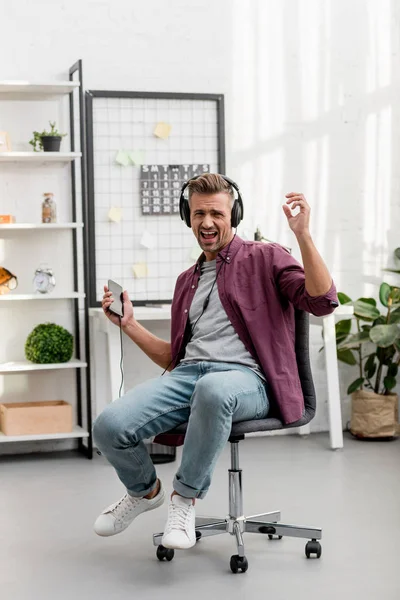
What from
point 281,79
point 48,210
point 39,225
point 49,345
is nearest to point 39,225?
point 39,225

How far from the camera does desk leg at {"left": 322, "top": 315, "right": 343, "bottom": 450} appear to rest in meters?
4.45

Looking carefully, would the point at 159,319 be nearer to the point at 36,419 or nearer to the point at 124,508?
the point at 36,419

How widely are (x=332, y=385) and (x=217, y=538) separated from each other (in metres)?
1.69

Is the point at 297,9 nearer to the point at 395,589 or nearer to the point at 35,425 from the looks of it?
the point at 35,425

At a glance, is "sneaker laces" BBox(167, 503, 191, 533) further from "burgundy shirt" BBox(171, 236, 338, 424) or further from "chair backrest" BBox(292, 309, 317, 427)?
"chair backrest" BBox(292, 309, 317, 427)

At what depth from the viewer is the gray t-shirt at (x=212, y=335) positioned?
2727mm

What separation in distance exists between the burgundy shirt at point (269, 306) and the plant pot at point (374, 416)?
2105 millimetres

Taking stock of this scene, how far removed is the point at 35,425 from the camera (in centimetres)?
437

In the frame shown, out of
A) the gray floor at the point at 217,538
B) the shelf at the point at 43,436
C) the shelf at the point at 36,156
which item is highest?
the shelf at the point at 36,156

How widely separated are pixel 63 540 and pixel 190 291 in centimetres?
92

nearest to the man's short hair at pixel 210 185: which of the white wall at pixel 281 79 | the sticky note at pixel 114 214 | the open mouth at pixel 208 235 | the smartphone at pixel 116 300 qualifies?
the open mouth at pixel 208 235

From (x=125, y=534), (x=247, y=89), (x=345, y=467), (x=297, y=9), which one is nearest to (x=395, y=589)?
(x=125, y=534)

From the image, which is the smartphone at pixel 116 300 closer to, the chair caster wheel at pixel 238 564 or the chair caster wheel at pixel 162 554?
the chair caster wheel at pixel 162 554

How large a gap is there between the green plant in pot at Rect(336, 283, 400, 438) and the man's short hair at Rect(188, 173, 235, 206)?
1.96 m
